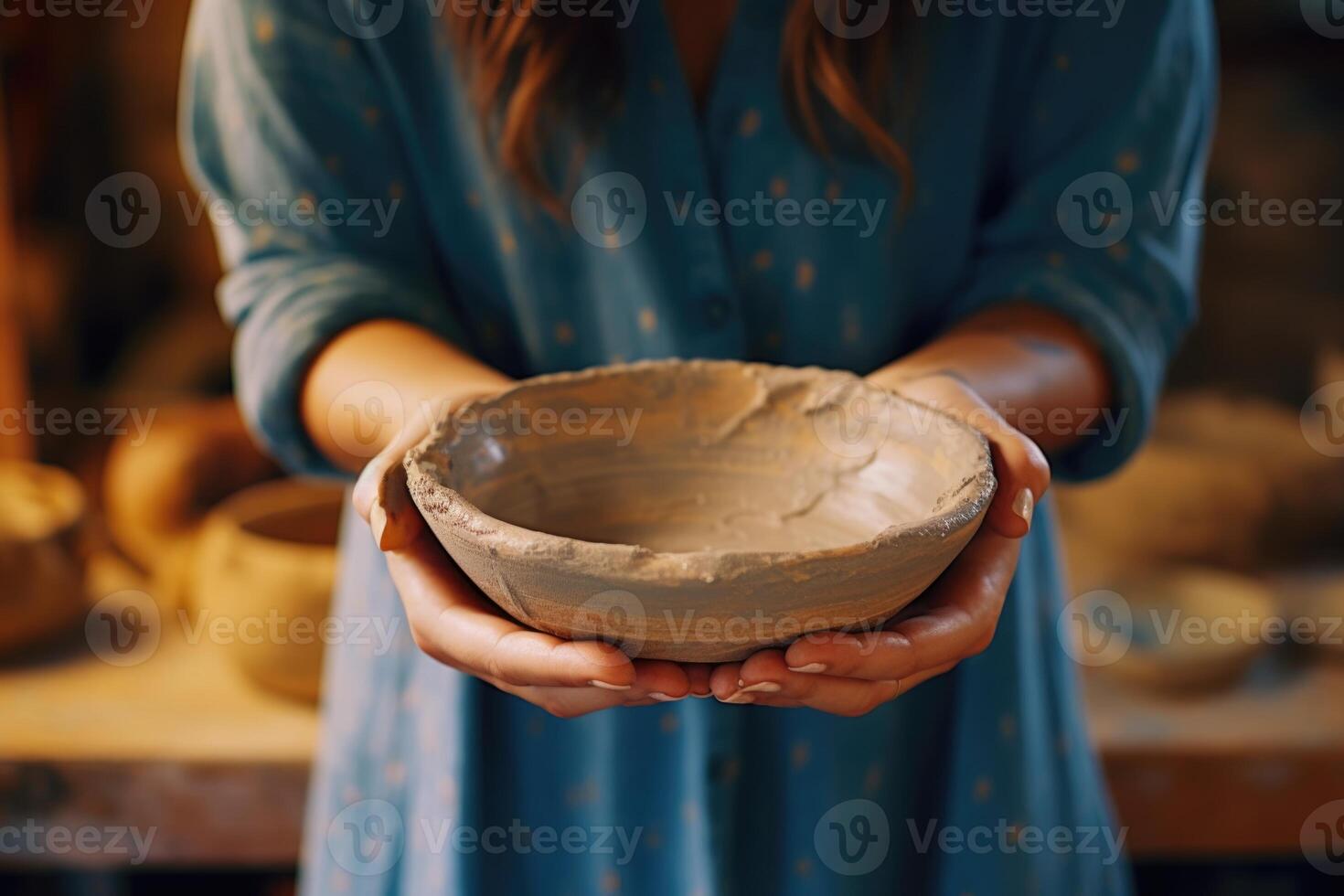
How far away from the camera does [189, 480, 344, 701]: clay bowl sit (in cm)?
107

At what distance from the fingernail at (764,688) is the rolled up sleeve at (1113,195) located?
33cm

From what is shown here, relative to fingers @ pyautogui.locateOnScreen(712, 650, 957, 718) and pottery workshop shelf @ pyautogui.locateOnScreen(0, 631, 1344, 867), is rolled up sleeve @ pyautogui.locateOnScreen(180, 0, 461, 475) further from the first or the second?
pottery workshop shelf @ pyautogui.locateOnScreen(0, 631, 1344, 867)

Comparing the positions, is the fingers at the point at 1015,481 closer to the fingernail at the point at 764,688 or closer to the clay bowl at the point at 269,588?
the fingernail at the point at 764,688

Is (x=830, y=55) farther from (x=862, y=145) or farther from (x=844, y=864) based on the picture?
(x=844, y=864)

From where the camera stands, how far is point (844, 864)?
26.9 inches

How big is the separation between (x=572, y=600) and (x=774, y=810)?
0.30 m

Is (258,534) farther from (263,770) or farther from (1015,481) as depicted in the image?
(1015,481)

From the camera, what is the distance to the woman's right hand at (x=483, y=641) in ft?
1.54

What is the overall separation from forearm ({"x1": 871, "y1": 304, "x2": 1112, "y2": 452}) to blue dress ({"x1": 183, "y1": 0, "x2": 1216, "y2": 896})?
0.06 ft

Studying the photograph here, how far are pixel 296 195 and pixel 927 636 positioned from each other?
0.46m

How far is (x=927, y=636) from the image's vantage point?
19.3 inches

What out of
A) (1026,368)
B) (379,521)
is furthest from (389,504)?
(1026,368)

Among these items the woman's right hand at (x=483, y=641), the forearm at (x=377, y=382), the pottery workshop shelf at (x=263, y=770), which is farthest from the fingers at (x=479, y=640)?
the pottery workshop shelf at (x=263, y=770)

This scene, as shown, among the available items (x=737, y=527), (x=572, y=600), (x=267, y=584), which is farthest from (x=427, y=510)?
(x=267, y=584)
